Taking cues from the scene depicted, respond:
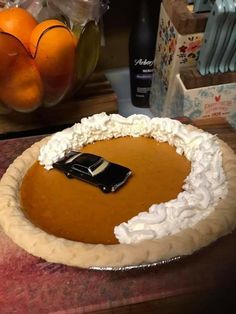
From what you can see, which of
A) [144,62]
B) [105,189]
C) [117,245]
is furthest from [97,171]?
[144,62]

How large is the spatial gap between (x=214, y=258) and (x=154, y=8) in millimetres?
762

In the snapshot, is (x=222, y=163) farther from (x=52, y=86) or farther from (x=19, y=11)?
(x=19, y=11)

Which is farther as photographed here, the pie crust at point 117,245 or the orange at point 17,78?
the orange at point 17,78

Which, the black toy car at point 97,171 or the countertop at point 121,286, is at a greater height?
the black toy car at point 97,171

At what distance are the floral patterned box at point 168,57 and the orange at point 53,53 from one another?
0.23 meters

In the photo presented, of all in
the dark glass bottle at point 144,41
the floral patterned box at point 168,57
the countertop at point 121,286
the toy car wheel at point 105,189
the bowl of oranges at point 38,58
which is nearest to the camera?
the countertop at point 121,286

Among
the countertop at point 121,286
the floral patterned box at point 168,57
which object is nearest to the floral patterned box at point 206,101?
the floral patterned box at point 168,57

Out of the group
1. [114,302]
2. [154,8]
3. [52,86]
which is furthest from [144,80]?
[114,302]

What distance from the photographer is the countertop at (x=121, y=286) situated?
0.63 meters

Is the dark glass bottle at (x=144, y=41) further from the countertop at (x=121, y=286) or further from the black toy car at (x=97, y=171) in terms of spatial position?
the countertop at (x=121, y=286)

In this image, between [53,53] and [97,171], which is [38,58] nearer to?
[53,53]

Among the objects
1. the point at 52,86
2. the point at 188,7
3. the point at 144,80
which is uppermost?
the point at 188,7

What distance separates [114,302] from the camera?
63cm

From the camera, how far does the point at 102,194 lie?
78 cm
